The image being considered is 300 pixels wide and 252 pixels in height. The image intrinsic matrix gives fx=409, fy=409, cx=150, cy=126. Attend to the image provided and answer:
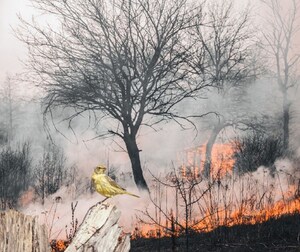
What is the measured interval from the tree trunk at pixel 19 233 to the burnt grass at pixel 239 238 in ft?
16.3

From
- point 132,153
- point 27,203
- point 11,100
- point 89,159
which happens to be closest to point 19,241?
point 132,153

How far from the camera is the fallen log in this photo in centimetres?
184

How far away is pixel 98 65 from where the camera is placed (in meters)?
8.39

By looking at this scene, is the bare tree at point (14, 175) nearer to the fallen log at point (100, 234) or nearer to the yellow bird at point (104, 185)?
the yellow bird at point (104, 185)

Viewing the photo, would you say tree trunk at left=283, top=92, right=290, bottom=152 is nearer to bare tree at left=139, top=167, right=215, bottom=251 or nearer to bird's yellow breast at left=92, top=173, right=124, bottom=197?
bare tree at left=139, top=167, right=215, bottom=251

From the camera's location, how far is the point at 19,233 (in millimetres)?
1886

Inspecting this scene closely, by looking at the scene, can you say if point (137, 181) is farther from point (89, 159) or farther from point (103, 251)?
point (103, 251)

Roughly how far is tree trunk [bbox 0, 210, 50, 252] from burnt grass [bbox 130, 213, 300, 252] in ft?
16.3

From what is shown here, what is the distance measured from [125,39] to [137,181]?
127 inches

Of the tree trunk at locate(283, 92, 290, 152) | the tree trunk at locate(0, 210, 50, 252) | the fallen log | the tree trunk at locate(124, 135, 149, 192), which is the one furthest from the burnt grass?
the tree trunk at locate(283, 92, 290, 152)

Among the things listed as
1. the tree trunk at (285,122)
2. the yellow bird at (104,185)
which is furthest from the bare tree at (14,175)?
the tree trunk at (285,122)

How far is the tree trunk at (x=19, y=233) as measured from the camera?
187cm

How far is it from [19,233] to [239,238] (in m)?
5.85

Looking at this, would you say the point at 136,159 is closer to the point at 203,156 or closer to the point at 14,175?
the point at 14,175
